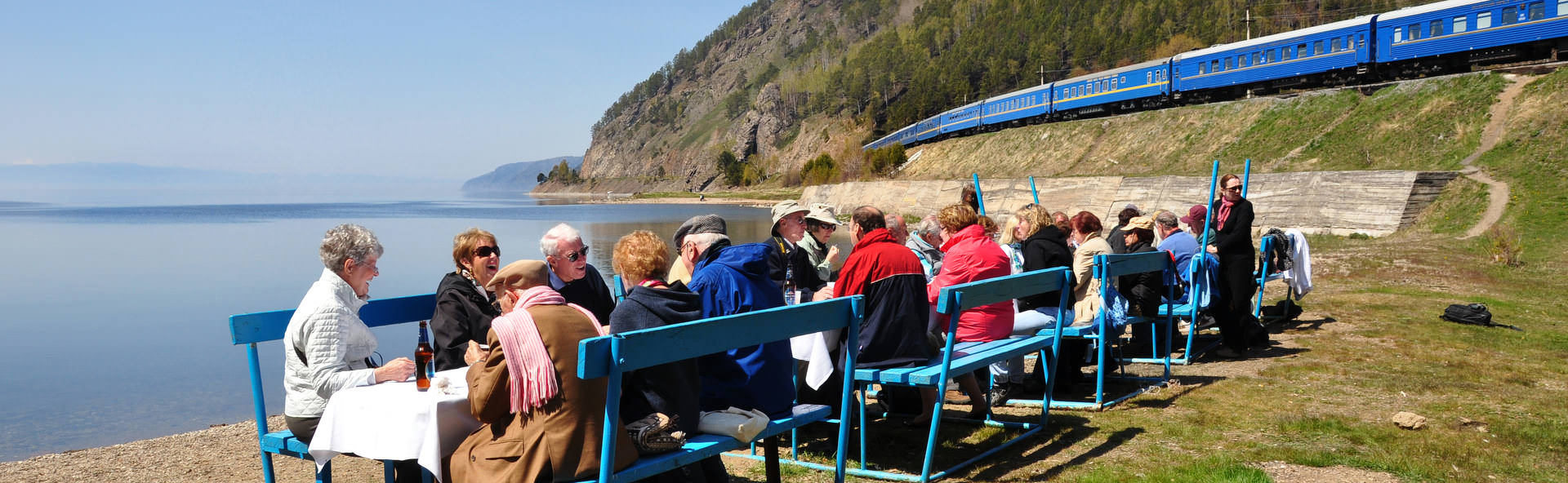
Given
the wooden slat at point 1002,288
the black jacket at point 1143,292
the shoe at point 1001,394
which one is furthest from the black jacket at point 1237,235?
the wooden slat at point 1002,288

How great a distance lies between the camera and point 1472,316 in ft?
29.3

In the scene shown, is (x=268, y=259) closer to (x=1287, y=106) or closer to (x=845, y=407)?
(x=845, y=407)

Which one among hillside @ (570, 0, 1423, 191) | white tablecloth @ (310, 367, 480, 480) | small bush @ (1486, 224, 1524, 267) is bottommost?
small bush @ (1486, 224, 1524, 267)

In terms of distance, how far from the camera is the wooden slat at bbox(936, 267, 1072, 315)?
14.7ft

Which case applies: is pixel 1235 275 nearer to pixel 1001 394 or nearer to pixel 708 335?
pixel 1001 394

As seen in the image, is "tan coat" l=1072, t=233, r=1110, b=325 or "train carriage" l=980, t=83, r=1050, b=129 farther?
"train carriage" l=980, t=83, r=1050, b=129

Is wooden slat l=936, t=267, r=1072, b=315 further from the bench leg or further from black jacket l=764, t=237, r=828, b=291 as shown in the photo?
black jacket l=764, t=237, r=828, b=291

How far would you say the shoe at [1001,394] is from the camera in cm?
661

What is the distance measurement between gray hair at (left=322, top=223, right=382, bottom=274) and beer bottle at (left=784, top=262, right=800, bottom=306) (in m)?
2.72

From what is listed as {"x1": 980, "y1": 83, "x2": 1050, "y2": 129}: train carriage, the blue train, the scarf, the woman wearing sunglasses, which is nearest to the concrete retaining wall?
the blue train

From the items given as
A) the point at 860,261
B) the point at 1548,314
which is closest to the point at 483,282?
the point at 860,261

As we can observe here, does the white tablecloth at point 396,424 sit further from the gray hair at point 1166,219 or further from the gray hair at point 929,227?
the gray hair at point 1166,219

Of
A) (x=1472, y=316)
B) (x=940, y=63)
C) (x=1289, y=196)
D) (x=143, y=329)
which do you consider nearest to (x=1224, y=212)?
(x=1472, y=316)

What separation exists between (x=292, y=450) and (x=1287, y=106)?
38.7m
